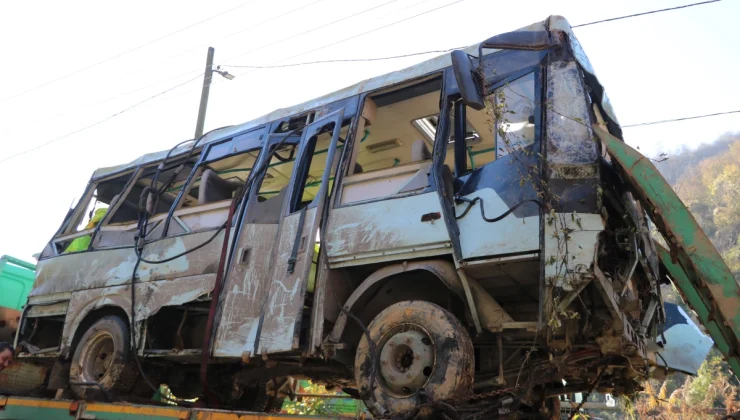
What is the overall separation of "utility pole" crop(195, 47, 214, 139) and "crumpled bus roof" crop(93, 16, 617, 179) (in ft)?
15.7

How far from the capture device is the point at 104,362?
580 centimetres

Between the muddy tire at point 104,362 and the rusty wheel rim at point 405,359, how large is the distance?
9.46ft

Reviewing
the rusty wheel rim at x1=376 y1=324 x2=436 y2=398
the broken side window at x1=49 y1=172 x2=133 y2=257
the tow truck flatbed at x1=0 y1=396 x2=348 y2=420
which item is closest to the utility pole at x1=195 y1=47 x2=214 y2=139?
the broken side window at x1=49 y1=172 x2=133 y2=257

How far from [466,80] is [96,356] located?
14.7 feet

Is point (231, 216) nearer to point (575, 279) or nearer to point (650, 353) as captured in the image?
point (575, 279)

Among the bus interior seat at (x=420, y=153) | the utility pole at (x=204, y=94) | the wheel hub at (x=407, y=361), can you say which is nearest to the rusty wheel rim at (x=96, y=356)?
the wheel hub at (x=407, y=361)

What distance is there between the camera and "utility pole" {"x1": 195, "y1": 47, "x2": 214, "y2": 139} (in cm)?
1165

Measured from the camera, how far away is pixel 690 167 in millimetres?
65250

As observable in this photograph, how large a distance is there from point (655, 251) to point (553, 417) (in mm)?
1513

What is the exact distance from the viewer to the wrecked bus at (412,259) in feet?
11.9

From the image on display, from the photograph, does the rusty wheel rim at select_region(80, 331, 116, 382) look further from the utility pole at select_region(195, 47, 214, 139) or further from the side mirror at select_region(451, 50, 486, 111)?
the utility pole at select_region(195, 47, 214, 139)

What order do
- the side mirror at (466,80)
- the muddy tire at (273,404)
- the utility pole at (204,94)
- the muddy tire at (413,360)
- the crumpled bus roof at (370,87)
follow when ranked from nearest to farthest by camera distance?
the muddy tire at (413,360)
the side mirror at (466,80)
the crumpled bus roof at (370,87)
the muddy tire at (273,404)
the utility pole at (204,94)

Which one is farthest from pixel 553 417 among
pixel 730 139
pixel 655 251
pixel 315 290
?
pixel 730 139

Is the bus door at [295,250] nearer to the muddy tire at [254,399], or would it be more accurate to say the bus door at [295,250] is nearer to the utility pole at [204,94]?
the muddy tire at [254,399]
